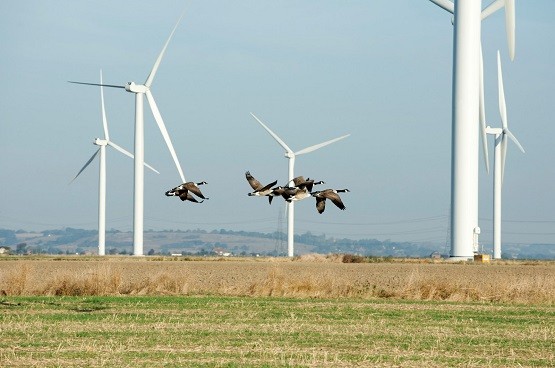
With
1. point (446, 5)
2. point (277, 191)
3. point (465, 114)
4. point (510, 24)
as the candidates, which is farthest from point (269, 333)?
point (446, 5)

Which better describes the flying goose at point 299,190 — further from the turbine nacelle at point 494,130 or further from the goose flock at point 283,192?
the turbine nacelle at point 494,130

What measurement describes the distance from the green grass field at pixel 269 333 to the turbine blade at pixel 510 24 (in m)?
34.9

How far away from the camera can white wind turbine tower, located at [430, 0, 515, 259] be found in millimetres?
78000

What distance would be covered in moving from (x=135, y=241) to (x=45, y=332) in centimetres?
7697

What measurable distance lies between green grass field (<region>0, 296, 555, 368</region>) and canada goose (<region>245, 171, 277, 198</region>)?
346cm

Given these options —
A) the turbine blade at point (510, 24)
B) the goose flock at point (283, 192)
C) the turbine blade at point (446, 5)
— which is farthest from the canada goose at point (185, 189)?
the turbine blade at point (446, 5)

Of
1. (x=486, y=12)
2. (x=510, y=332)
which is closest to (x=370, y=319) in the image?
(x=510, y=332)

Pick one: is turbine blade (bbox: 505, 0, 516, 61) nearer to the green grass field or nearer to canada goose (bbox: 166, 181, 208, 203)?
the green grass field

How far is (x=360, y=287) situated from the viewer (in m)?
47.1

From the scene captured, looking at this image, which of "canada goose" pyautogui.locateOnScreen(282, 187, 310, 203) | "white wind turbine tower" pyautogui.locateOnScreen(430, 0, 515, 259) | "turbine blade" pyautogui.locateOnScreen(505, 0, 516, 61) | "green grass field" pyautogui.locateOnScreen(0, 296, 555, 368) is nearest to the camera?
"green grass field" pyautogui.locateOnScreen(0, 296, 555, 368)

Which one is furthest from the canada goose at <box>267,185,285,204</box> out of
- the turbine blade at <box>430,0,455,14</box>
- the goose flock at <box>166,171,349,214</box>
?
the turbine blade at <box>430,0,455,14</box>

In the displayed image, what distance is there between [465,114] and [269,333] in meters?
51.5

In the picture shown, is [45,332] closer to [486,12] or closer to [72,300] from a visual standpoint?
[72,300]

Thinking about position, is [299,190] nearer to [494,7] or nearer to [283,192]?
[283,192]
